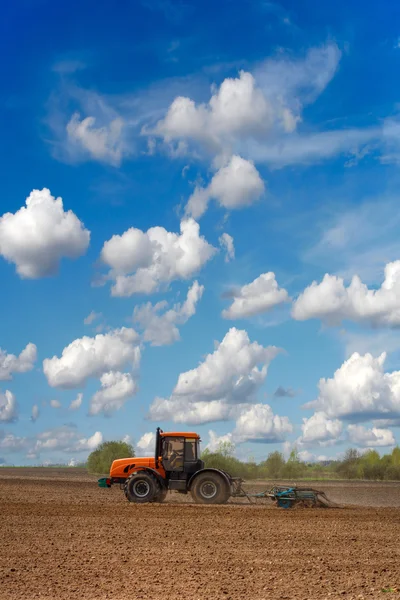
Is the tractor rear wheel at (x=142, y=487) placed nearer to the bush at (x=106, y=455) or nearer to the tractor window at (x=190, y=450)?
the tractor window at (x=190, y=450)

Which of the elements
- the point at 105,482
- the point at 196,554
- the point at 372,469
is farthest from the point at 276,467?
the point at 196,554

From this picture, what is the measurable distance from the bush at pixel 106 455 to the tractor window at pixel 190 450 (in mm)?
39598

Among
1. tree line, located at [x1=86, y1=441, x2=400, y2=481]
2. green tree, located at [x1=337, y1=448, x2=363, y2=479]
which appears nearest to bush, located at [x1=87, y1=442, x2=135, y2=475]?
tree line, located at [x1=86, y1=441, x2=400, y2=481]

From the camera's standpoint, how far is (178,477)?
1104 inches

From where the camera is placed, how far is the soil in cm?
1222

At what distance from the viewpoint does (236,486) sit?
28.3m

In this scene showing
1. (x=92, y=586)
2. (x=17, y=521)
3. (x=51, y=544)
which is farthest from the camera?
(x=17, y=521)

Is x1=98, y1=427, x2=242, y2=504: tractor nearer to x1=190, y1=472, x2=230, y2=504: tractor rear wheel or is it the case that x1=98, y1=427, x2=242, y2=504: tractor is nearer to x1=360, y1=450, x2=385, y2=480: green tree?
x1=190, y1=472, x2=230, y2=504: tractor rear wheel

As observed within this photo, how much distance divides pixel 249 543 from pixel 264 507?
398 inches

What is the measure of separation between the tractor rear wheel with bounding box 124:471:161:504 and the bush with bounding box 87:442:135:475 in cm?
3917

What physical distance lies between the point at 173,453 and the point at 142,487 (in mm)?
1816

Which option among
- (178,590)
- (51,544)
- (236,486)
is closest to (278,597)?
(178,590)

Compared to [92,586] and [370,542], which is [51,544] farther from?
[370,542]

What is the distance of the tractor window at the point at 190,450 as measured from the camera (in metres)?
28.1
